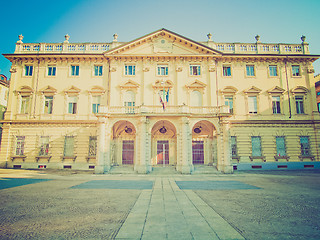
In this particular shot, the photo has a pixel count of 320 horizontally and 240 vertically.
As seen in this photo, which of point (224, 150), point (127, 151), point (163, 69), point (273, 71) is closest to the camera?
point (224, 150)

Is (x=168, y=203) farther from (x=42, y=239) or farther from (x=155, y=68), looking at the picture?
(x=155, y=68)

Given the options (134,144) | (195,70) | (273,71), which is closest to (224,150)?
(134,144)

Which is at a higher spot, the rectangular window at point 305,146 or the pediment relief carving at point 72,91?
the pediment relief carving at point 72,91

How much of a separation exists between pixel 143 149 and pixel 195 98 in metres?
10.8

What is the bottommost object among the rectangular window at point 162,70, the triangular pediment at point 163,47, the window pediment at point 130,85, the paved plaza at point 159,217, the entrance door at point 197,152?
the paved plaza at point 159,217

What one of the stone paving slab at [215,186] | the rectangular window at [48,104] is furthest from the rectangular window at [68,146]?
the stone paving slab at [215,186]

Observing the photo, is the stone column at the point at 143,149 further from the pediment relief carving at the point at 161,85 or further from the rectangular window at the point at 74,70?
the rectangular window at the point at 74,70

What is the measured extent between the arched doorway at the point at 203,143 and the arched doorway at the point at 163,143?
2.95 meters

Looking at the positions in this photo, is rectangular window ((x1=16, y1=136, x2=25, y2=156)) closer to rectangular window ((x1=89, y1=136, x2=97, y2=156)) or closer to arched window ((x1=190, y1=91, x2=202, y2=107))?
rectangular window ((x1=89, y1=136, x2=97, y2=156))

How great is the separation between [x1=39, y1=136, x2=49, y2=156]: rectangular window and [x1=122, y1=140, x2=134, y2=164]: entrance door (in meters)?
10.7

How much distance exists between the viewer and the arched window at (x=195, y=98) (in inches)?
1006

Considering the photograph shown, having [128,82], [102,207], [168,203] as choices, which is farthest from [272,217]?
[128,82]

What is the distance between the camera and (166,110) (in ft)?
70.9

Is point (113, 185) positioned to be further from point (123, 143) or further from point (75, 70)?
point (75, 70)
